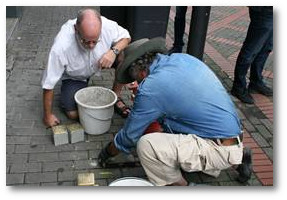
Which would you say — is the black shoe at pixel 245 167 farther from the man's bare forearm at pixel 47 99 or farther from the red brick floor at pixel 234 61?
the man's bare forearm at pixel 47 99

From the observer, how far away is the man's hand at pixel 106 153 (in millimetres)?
2971

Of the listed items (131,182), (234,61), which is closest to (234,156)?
(131,182)

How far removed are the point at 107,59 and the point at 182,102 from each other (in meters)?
1.04

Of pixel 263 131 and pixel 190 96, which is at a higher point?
pixel 190 96

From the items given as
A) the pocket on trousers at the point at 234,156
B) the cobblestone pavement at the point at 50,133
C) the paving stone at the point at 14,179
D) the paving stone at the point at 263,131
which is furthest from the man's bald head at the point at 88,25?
the paving stone at the point at 263,131

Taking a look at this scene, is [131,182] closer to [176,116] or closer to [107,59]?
[176,116]

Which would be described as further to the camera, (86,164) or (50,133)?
(50,133)

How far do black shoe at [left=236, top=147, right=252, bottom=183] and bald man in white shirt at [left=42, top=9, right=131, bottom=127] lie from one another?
4.32ft

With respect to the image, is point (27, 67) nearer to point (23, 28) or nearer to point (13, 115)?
point (13, 115)

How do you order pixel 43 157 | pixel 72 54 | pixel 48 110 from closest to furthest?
pixel 43 157
pixel 72 54
pixel 48 110

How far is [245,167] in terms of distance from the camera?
3008mm

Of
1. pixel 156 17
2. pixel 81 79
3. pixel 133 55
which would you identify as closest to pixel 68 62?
pixel 81 79

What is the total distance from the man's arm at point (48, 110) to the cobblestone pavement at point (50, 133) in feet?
0.23

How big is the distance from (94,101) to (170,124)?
3.56ft
